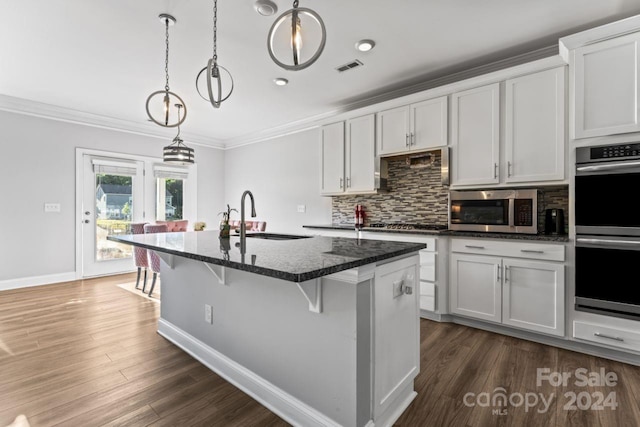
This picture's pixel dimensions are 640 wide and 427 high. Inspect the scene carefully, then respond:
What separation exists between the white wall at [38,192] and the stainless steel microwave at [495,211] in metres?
5.45

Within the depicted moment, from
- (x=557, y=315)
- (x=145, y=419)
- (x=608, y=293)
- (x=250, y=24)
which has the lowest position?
(x=145, y=419)

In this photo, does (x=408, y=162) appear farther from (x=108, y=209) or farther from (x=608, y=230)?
(x=108, y=209)

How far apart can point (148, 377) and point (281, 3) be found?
2785mm

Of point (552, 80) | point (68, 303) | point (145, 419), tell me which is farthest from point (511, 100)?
point (68, 303)

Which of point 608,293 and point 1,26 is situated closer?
point 608,293

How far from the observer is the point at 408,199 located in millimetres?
3957

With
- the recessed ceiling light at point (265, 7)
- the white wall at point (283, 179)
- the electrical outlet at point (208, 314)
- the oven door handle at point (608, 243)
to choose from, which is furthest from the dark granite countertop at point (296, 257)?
the white wall at point (283, 179)

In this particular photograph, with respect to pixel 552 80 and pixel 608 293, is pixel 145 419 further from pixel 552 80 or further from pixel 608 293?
pixel 552 80

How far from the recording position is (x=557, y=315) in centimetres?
249

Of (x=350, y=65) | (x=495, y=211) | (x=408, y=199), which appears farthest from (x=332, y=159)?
(x=495, y=211)

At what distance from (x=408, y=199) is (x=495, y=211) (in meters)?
1.14

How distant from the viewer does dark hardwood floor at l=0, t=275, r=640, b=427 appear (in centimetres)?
168

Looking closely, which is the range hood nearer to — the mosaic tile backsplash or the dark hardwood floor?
the mosaic tile backsplash

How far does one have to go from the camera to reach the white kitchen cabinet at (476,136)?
115 inches
